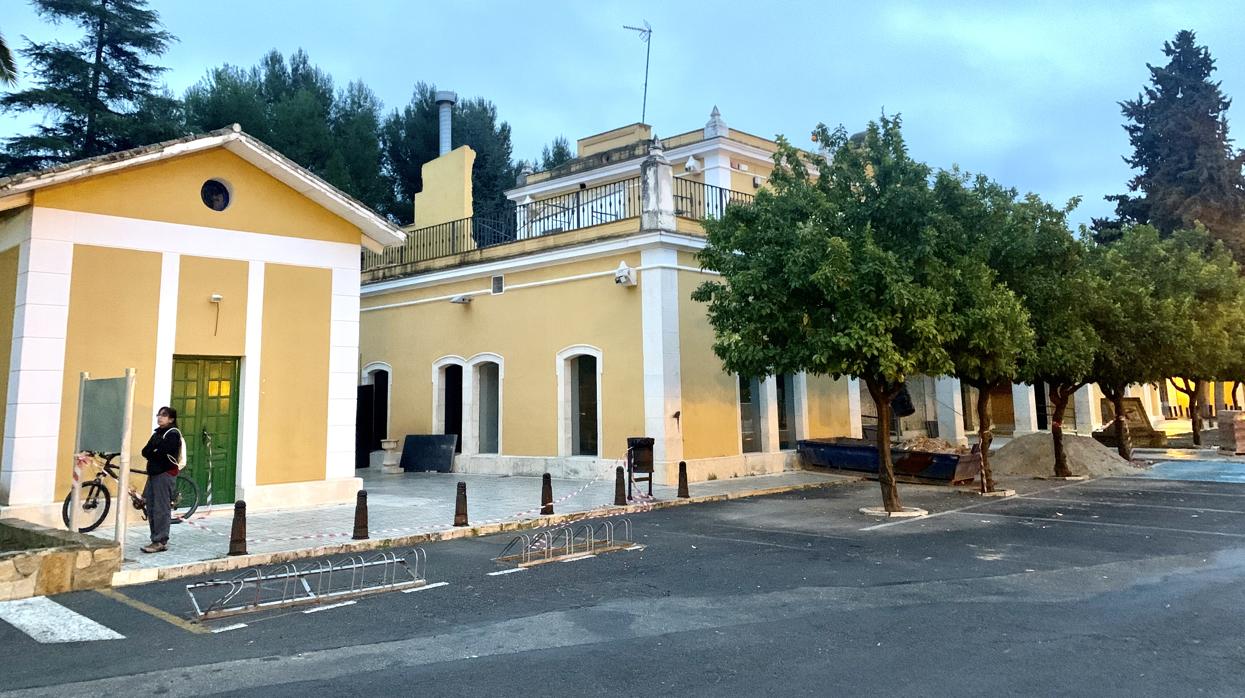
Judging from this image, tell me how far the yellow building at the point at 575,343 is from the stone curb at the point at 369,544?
2.87m

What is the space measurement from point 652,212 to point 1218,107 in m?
32.8

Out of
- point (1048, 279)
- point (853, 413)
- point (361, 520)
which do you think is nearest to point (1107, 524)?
point (1048, 279)

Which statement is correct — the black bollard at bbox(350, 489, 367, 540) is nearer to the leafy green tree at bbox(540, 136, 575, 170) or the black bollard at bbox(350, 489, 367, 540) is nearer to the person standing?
the person standing

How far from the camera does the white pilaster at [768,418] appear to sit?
17.7 m

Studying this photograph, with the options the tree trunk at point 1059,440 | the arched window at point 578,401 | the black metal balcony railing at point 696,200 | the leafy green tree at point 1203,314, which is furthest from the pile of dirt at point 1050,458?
the arched window at point 578,401

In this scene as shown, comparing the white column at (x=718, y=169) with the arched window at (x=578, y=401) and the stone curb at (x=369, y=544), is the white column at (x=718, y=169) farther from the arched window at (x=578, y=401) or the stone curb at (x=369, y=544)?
the stone curb at (x=369, y=544)

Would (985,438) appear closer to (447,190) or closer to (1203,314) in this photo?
(1203,314)

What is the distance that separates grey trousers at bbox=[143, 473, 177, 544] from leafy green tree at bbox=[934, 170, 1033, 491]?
1094cm

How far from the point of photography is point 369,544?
9.31 m

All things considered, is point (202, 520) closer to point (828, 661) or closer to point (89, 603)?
point (89, 603)

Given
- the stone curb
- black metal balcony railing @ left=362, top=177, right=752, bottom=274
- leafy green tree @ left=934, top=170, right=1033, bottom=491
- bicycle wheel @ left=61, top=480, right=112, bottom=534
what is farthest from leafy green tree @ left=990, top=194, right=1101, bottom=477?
bicycle wheel @ left=61, top=480, right=112, bottom=534

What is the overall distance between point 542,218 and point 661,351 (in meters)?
5.27

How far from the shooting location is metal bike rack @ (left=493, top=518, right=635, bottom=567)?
855 cm

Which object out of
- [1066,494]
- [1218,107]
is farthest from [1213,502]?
[1218,107]
